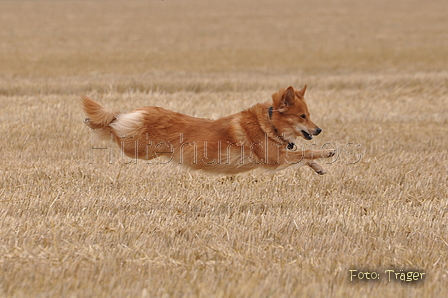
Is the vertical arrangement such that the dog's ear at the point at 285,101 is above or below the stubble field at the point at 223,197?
above

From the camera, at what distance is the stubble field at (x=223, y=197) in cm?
407

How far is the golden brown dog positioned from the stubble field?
0.42m

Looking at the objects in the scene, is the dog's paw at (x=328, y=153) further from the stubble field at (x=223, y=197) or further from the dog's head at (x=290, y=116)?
the stubble field at (x=223, y=197)

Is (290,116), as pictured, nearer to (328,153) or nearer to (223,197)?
(328,153)

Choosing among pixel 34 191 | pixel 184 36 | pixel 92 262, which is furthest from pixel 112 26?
pixel 92 262

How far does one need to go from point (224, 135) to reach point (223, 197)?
2.34 feet

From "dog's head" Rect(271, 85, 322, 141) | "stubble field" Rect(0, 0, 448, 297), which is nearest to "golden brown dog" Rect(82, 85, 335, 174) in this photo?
"dog's head" Rect(271, 85, 322, 141)

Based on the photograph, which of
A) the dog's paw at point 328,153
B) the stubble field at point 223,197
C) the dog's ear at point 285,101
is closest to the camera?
the stubble field at point 223,197

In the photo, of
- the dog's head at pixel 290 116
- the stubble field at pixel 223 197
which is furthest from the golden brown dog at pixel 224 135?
the stubble field at pixel 223 197

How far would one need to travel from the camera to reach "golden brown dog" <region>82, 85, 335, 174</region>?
650 centimetres

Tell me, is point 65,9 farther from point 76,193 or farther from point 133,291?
point 133,291

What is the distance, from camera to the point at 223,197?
255 inches

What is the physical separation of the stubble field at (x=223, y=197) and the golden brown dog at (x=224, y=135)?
0.42 metres

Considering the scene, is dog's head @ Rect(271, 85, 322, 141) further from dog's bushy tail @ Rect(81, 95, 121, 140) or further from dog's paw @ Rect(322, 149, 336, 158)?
dog's bushy tail @ Rect(81, 95, 121, 140)
